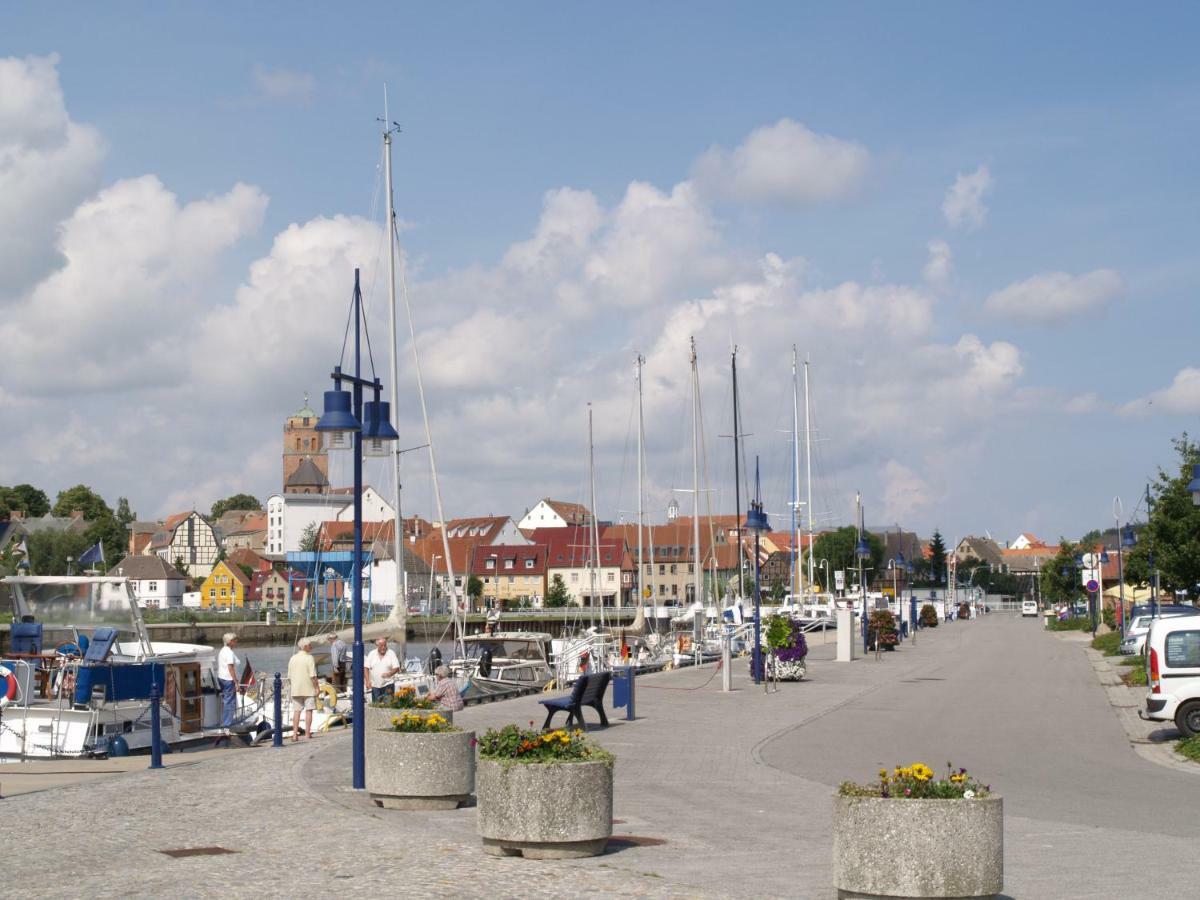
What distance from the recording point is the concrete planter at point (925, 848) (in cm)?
847

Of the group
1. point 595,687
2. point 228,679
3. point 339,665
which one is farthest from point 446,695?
point 339,665

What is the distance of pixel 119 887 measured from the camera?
9.79 m

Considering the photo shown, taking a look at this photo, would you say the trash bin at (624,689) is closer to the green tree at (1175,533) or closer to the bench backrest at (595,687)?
the bench backrest at (595,687)

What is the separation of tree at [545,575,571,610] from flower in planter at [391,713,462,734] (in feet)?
416

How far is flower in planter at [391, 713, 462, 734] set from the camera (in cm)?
1348

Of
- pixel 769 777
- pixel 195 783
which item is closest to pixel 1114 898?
pixel 769 777

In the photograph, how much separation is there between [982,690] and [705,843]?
22247 mm

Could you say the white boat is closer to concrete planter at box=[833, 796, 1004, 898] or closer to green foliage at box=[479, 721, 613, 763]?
green foliage at box=[479, 721, 613, 763]

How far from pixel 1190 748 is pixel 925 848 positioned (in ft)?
42.0

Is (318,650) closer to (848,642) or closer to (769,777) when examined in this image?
(848,642)

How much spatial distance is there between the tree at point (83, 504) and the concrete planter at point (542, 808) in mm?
166701

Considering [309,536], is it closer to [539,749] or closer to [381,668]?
[381,668]

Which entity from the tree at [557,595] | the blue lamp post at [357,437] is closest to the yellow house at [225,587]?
the tree at [557,595]

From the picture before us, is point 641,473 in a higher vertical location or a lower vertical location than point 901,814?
higher
